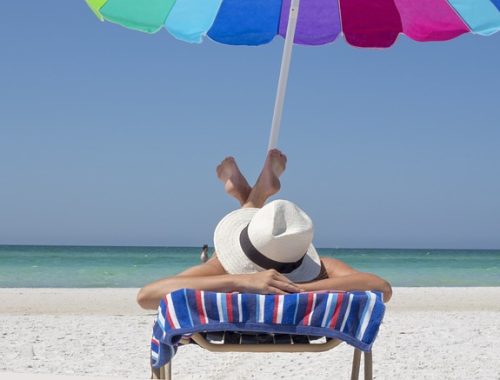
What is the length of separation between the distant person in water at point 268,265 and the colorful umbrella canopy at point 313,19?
1.61m

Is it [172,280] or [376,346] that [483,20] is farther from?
[376,346]

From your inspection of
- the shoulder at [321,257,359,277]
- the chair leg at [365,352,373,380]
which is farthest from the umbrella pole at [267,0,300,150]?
the chair leg at [365,352,373,380]

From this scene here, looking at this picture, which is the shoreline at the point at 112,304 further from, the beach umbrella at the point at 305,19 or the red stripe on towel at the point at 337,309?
the red stripe on towel at the point at 337,309

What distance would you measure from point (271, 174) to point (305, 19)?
4.36ft

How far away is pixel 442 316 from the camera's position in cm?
900

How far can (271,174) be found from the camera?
3.51 metres

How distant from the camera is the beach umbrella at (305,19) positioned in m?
4.02

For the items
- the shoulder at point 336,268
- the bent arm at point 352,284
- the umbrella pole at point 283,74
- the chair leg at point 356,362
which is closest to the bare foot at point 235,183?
the umbrella pole at point 283,74

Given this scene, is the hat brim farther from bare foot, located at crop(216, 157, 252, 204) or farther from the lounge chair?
bare foot, located at crop(216, 157, 252, 204)

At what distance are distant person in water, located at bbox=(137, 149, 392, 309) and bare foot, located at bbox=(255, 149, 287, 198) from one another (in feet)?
1.59

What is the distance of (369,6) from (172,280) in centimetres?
241

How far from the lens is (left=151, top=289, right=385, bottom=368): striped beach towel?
7.84ft

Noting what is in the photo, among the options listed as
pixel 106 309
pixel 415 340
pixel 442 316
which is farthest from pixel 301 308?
pixel 106 309

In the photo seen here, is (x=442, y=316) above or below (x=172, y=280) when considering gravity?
below
